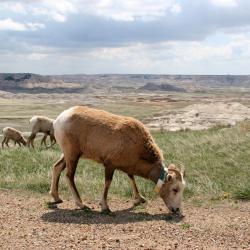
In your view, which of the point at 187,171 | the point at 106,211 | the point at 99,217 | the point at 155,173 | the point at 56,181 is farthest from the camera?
the point at 187,171

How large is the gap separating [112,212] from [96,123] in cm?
192

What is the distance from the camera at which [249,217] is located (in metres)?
9.95

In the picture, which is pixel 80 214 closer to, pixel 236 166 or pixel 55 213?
pixel 55 213

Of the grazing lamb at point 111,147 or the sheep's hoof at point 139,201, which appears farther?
the sheep's hoof at point 139,201

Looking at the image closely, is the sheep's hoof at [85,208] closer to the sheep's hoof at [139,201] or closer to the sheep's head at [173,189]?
the sheep's hoof at [139,201]

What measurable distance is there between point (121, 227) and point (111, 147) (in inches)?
81.0

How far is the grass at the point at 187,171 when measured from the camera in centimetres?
1242

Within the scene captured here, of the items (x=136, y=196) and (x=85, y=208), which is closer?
(x=85, y=208)

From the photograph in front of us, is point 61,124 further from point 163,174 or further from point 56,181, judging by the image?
point 163,174

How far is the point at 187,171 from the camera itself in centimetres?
1502

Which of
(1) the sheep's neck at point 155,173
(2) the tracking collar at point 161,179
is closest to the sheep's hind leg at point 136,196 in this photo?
(1) the sheep's neck at point 155,173

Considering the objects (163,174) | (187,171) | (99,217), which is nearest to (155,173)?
(163,174)

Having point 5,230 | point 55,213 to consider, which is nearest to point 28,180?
point 55,213

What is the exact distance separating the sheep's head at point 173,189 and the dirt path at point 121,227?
253 millimetres
